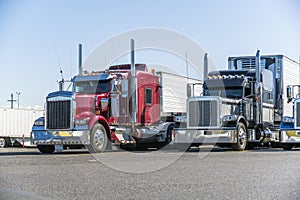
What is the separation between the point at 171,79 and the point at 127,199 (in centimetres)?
1602

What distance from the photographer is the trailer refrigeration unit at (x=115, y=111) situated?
1833 centimetres

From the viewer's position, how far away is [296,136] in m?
20.5

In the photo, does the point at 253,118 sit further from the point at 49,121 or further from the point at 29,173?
the point at 29,173

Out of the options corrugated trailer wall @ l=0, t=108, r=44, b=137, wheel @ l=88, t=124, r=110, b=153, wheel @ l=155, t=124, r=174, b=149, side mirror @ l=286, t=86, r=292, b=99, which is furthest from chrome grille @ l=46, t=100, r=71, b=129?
corrugated trailer wall @ l=0, t=108, r=44, b=137

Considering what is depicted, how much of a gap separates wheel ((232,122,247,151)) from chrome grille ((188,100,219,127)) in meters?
0.86

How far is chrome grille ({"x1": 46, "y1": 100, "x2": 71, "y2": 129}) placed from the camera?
18.3 m

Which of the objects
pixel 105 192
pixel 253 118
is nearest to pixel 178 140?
pixel 253 118

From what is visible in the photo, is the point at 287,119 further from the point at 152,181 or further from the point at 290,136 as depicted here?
the point at 152,181

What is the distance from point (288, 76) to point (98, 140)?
948 cm

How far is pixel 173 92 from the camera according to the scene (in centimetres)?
2325

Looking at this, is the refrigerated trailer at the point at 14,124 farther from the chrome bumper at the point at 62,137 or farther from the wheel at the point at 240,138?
the wheel at the point at 240,138

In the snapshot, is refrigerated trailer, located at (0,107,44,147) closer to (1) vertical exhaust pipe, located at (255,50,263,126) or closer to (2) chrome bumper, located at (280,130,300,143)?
(1) vertical exhaust pipe, located at (255,50,263,126)

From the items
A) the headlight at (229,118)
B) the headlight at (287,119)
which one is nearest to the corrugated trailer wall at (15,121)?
the headlight at (229,118)

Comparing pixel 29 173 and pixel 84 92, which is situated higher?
pixel 84 92
